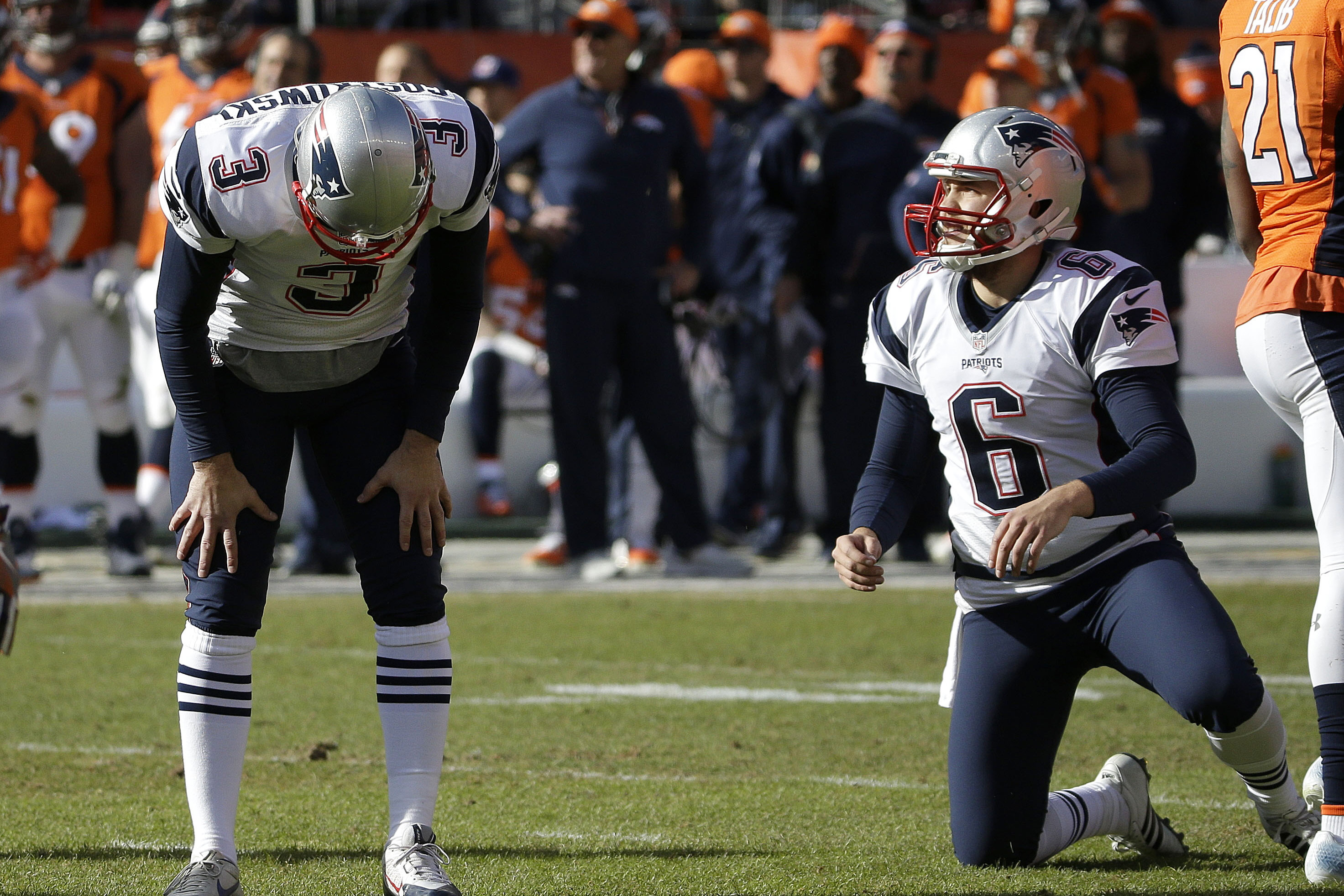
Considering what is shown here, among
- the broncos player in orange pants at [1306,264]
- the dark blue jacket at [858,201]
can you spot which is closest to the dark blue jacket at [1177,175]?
the dark blue jacket at [858,201]

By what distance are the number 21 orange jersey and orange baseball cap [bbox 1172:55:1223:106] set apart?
9253 mm

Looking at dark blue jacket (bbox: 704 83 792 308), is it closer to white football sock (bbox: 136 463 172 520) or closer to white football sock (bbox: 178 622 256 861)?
white football sock (bbox: 136 463 172 520)

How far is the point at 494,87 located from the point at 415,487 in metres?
7.47

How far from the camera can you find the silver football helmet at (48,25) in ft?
28.7

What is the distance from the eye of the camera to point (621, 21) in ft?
28.2

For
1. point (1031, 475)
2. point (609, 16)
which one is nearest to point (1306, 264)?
point (1031, 475)

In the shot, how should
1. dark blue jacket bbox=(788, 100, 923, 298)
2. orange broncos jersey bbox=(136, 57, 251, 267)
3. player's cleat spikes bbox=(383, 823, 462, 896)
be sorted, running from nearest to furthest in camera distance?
player's cleat spikes bbox=(383, 823, 462, 896) < orange broncos jersey bbox=(136, 57, 251, 267) < dark blue jacket bbox=(788, 100, 923, 298)

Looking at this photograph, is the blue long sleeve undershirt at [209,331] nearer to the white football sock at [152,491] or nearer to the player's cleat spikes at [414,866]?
Answer: the player's cleat spikes at [414,866]

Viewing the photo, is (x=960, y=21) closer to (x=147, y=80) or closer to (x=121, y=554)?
(x=147, y=80)

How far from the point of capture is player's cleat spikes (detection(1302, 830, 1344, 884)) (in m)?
3.55

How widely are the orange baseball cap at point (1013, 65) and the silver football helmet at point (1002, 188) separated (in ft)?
16.7

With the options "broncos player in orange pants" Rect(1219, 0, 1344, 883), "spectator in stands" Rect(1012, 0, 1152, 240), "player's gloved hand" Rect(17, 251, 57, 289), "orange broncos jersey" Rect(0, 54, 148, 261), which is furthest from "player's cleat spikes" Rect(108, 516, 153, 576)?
"broncos player in orange pants" Rect(1219, 0, 1344, 883)

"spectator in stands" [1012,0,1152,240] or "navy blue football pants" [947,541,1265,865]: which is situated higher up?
"spectator in stands" [1012,0,1152,240]

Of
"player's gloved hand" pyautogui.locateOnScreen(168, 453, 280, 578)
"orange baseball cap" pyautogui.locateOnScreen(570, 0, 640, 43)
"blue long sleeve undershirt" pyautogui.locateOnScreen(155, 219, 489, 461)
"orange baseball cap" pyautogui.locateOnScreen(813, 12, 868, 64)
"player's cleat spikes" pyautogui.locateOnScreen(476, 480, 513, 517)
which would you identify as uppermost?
"orange baseball cap" pyautogui.locateOnScreen(570, 0, 640, 43)
